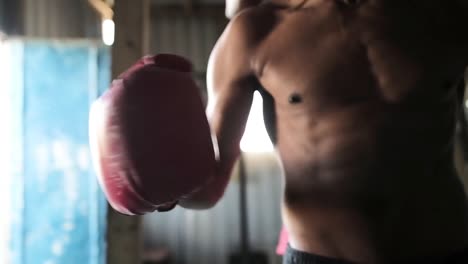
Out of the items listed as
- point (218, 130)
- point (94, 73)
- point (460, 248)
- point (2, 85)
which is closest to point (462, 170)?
point (460, 248)

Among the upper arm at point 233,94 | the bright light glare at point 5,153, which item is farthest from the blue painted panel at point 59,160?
the upper arm at point 233,94

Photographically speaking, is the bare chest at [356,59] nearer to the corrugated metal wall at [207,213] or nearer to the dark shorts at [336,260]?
the dark shorts at [336,260]

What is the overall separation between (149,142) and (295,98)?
1.00 ft

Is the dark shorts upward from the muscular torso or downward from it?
downward

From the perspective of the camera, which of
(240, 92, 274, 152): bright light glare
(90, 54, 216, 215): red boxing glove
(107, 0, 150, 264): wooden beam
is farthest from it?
(240, 92, 274, 152): bright light glare

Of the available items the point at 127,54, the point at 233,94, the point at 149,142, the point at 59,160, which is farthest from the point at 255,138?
the point at 149,142

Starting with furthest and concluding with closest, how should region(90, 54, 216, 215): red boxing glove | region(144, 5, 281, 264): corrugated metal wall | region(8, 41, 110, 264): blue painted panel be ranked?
region(144, 5, 281, 264): corrugated metal wall → region(8, 41, 110, 264): blue painted panel → region(90, 54, 216, 215): red boxing glove

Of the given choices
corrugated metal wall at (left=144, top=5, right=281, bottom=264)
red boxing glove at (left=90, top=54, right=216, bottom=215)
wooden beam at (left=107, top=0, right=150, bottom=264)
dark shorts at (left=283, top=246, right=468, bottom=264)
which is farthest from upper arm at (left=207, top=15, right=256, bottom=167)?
corrugated metal wall at (left=144, top=5, right=281, bottom=264)

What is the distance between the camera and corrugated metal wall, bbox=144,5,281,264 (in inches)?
167

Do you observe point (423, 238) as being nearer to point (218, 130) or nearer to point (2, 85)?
point (218, 130)

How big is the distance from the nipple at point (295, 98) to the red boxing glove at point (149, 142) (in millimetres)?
178

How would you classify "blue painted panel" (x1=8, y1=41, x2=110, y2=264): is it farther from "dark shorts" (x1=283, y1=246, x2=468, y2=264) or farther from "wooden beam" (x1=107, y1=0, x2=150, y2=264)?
"dark shorts" (x1=283, y1=246, x2=468, y2=264)

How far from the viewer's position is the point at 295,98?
40.4 inches

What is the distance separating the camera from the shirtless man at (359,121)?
982mm
